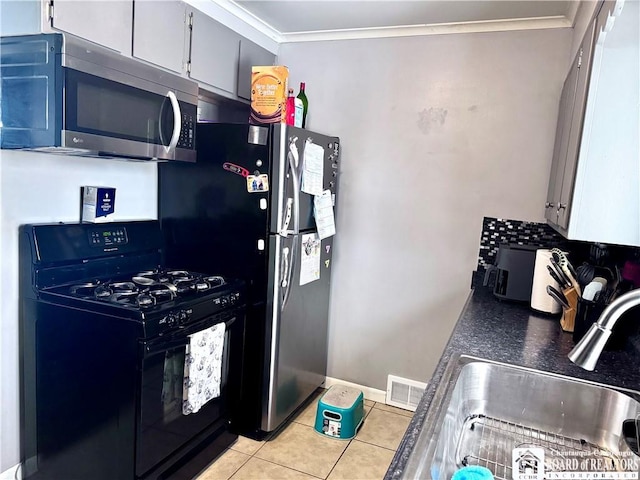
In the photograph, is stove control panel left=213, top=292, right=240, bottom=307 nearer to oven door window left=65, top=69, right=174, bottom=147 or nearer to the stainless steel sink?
oven door window left=65, top=69, right=174, bottom=147

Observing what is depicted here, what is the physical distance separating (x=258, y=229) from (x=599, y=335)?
68.3 inches

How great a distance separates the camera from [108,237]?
221 centimetres

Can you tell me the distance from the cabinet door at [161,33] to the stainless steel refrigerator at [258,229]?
38 centimetres

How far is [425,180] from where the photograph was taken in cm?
281

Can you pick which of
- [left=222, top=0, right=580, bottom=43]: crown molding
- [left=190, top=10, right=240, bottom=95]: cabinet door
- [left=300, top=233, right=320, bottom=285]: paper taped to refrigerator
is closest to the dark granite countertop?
[left=300, top=233, right=320, bottom=285]: paper taped to refrigerator

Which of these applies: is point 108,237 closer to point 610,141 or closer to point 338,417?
point 338,417

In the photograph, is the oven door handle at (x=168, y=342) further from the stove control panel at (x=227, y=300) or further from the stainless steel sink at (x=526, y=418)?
the stainless steel sink at (x=526, y=418)

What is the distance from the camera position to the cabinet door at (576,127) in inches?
58.2

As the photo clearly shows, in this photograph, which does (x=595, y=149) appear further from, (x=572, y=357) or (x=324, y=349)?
(x=324, y=349)

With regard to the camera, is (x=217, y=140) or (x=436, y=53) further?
(x=436, y=53)

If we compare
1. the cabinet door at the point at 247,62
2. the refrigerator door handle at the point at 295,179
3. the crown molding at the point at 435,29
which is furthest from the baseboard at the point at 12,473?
the crown molding at the point at 435,29

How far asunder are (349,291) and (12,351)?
183cm

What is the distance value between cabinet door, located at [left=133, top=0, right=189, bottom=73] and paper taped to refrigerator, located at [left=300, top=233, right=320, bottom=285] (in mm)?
1073

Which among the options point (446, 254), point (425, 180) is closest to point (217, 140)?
point (425, 180)
